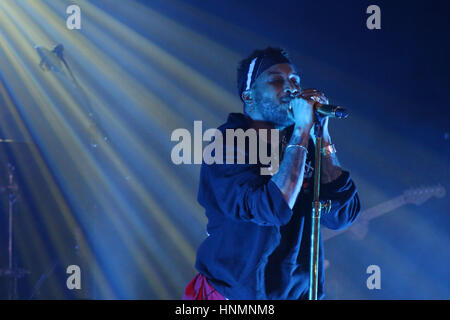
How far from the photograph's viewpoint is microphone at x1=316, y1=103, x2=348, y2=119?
161 centimetres

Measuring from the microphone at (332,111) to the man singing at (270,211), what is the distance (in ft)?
0.10

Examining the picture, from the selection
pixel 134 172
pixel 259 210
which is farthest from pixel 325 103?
pixel 134 172

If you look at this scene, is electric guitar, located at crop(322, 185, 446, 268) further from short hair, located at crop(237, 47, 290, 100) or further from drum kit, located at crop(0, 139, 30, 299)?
drum kit, located at crop(0, 139, 30, 299)

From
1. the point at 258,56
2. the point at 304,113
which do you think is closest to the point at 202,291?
Answer: the point at 304,113

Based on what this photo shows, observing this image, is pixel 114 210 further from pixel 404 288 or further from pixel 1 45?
pixel 404 288

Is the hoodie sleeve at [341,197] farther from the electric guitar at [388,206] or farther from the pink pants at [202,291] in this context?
the electric guitar at [388,206]

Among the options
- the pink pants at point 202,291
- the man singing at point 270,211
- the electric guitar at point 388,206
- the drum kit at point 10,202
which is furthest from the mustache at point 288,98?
the drum kit at point 10,202

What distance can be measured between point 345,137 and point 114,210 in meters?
2.20

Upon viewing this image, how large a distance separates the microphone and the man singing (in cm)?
3

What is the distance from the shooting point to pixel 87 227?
418 centimetres

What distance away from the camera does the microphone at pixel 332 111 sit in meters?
1.61

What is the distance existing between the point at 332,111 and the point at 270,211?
1.40 feet

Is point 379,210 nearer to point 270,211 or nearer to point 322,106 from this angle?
point 322,106
